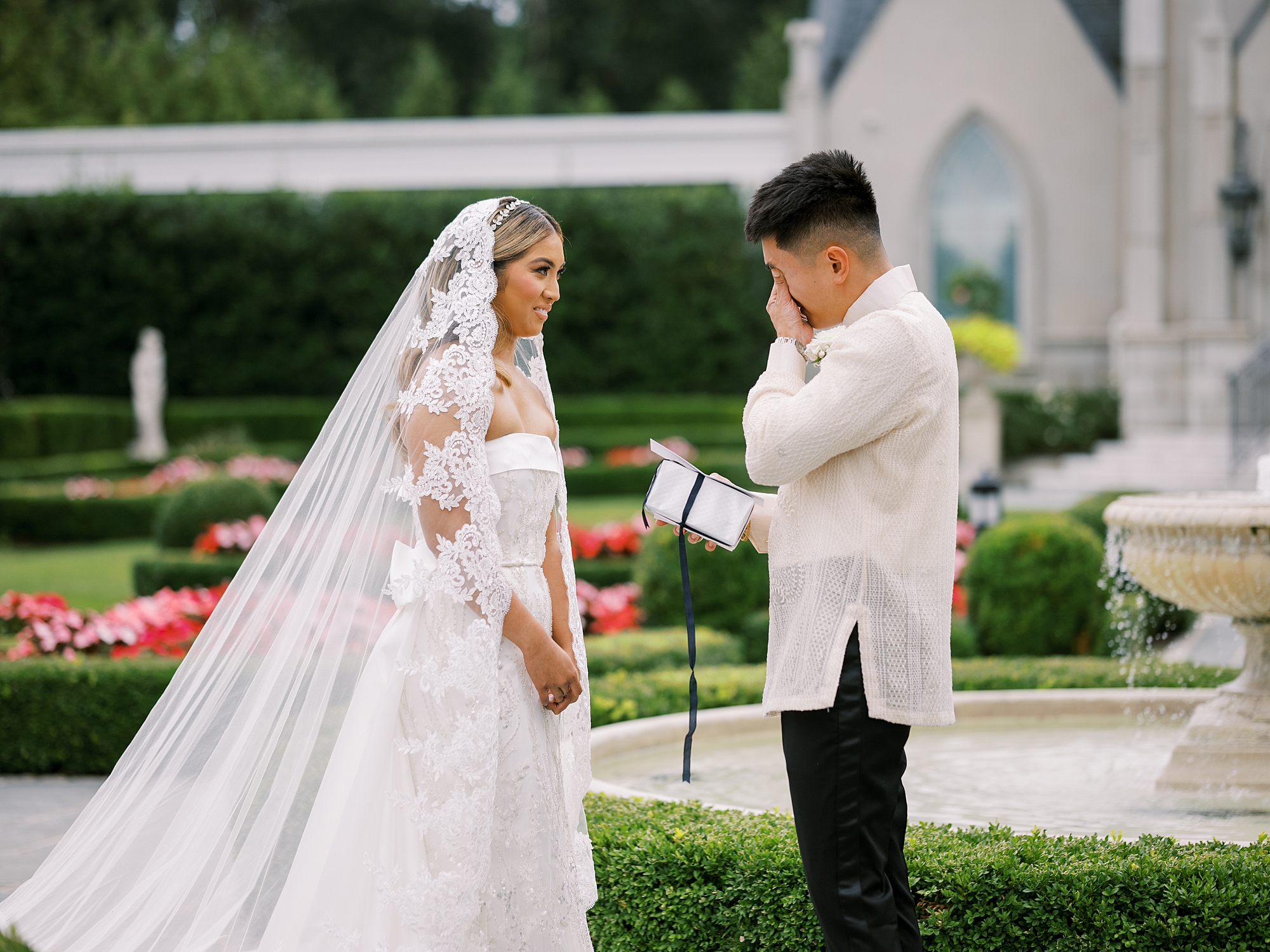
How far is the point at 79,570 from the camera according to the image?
1274cm

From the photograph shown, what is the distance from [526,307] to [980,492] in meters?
6.64

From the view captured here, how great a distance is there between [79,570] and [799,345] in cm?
1200

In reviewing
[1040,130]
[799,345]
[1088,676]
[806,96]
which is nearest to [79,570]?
[1088,676]

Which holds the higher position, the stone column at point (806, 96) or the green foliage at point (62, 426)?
the stone column at point (806, 96)

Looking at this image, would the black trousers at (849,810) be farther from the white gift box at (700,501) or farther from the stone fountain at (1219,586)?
the stone fountain at (1219,586)

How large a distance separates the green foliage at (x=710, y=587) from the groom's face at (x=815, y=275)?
5.62m

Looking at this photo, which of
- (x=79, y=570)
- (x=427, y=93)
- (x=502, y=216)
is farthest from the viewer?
(x=427, y=93)

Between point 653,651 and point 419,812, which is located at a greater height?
point 419,812

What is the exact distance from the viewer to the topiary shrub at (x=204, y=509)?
10219 mm

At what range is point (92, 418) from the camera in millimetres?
19359

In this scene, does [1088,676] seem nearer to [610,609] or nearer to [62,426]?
[610,609]

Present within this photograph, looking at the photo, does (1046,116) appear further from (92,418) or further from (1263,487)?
(1263,487)

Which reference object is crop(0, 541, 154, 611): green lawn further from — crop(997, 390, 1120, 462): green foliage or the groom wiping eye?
crop(997, 390, 1120, 462): green foliage

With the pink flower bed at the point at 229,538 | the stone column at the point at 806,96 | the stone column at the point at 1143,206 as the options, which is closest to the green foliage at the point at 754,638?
the pink flower bed at the point at 229,538
